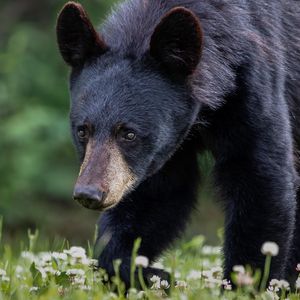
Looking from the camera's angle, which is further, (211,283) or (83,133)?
(83,133)

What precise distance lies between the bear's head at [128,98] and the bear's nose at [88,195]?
66 mm

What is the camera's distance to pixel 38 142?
13.1 m

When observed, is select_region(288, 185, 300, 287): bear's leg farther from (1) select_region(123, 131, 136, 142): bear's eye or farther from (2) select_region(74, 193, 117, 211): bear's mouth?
(2) select_region(74, 193, 117, 211): bear's mouth

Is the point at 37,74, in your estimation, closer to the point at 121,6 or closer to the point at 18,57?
the point at 18,57

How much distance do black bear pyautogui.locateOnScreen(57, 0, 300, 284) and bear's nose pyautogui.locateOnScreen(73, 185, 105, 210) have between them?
16cm

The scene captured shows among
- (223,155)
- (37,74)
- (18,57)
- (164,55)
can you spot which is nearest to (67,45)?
(164,55)

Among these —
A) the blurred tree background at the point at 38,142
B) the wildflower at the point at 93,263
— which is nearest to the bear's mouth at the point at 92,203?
the wildflower at the point at 93,263

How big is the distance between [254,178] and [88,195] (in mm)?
1047

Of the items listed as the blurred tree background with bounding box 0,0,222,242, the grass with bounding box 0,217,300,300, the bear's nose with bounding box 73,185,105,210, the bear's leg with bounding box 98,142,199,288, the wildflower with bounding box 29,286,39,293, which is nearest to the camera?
the grass with bounding box 0,217,300,300

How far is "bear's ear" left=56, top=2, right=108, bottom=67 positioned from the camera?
17.3 ft

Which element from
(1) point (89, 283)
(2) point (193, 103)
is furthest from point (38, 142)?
(1) point (89, 283)

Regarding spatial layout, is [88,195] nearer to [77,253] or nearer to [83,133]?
[77,253]

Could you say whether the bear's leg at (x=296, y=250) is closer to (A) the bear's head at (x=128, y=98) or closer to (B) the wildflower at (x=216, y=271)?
(B) the wildflower at (x=216, y=271)

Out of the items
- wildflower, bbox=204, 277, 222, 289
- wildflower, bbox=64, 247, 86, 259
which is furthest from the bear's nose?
wildflower, bbox=204, 277, 222, 289
